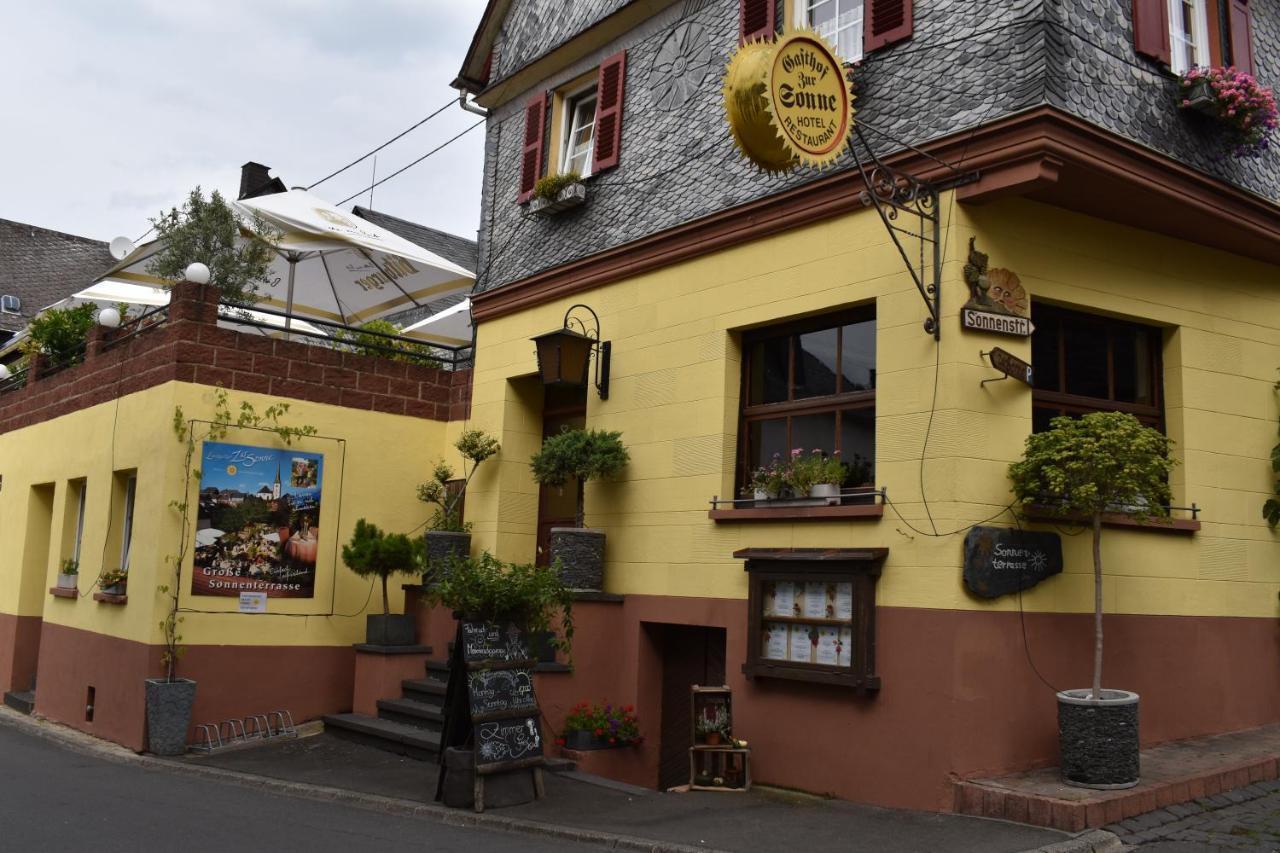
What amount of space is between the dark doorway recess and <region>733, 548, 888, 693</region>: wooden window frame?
1.21m

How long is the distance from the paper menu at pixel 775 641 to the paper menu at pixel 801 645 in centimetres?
7

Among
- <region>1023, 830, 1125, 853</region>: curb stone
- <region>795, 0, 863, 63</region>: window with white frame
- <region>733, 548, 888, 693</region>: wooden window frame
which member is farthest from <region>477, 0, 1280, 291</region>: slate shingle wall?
<region>1023, 830, 1125, 853</region>: curb stone

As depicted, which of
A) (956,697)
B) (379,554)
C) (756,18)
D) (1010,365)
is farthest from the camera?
(379,554)

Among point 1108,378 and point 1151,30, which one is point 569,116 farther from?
point 1108,378

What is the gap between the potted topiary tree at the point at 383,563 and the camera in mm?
12109

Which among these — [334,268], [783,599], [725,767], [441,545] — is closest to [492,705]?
[725,767]

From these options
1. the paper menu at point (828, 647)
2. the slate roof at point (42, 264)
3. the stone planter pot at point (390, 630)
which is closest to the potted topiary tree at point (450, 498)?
the stone planter pot at point (390, 630)

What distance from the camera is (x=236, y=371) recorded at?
12.2 m

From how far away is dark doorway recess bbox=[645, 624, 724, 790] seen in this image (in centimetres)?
1059

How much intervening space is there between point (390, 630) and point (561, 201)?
16.2 ft

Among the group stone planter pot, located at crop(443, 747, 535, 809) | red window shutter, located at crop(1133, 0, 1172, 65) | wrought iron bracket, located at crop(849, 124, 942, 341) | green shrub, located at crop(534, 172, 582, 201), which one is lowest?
stone planter pot, located at crop(443, 747, 535, 809)

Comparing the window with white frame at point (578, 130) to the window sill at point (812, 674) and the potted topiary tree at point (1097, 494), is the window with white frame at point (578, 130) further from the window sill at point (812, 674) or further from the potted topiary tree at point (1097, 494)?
the potted topiary tree at point (1097, 494)

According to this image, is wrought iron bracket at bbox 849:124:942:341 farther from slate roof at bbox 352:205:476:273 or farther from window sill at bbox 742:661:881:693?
slate roof at bbox 352:205:476:273

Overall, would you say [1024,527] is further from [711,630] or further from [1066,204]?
[711,630]
